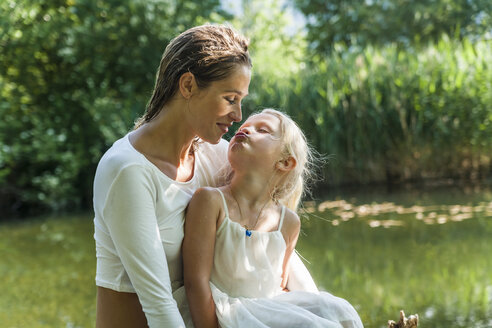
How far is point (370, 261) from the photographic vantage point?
452cm

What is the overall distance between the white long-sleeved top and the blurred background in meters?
1.93

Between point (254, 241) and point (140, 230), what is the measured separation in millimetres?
388

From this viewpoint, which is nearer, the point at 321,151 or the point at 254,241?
the point at 254,241

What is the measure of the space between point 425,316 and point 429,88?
588 cm

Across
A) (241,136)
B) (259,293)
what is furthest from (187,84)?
(259,293)

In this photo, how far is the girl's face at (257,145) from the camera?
6.42 feet

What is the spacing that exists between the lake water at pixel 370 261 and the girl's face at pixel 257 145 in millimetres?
1569

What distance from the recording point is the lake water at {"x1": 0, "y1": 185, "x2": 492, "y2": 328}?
11.7 feet

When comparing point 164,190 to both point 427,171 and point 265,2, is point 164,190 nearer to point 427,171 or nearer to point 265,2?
point 427,171

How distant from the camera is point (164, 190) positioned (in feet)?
5.79

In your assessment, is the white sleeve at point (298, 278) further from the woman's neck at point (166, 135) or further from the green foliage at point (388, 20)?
the green foliage at point (388, 20)

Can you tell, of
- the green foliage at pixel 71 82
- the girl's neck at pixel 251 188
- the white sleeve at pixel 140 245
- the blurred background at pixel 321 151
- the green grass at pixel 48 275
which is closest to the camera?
the white sleeve at pixel 140 245

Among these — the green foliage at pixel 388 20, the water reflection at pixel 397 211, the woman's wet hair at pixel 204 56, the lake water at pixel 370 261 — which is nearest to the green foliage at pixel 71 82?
the lake water at pixel 370 261

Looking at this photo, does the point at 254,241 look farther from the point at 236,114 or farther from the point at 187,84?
the point at 187,84
